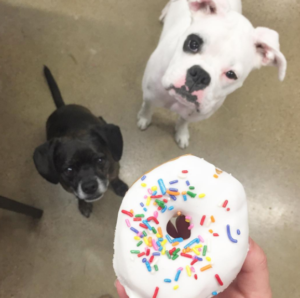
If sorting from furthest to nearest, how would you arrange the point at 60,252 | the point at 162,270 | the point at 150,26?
the point at 150,26, the point at 60,252, the point at 162,270

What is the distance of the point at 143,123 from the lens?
203 centimetres

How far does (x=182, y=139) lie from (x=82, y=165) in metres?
0.78

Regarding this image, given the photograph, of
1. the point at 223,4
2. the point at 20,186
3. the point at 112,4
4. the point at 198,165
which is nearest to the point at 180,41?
the point at 223,4

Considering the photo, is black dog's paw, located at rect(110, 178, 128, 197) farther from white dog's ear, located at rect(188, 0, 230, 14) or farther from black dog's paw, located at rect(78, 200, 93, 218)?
white dog's ear, located at rect(188, 0, 230, 14)

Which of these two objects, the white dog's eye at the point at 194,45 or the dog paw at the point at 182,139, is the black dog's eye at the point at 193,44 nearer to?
the white dog's eye at the point at 194,45

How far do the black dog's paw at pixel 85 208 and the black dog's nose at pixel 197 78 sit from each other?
1034 mm

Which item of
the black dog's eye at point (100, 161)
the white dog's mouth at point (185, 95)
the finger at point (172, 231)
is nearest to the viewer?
the white dog's mouth at point (185, 95)

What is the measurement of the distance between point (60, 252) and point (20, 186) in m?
0.51

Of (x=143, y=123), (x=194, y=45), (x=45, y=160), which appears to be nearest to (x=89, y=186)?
(x=45, y=160)

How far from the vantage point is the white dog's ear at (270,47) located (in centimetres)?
125

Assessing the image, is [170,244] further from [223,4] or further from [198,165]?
[223,4]

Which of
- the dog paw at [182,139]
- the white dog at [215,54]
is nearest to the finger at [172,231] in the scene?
the white dog at [215,54]

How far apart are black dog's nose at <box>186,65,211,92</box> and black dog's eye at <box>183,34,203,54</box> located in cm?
8

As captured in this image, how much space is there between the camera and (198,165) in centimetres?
108
